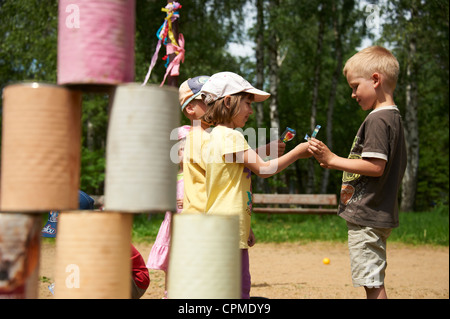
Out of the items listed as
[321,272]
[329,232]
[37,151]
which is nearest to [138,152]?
[37,151]

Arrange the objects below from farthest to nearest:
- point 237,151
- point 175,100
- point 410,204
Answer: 1. point 410,204
2. point 237,151
3. point 175,100

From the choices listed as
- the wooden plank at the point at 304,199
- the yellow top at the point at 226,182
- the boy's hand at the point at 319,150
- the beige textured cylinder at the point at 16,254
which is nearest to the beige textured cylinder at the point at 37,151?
the beige textured cylinder at the point at 16,254

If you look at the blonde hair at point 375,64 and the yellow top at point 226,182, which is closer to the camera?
the yellow top at point 226,182

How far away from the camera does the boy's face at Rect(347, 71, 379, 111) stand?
110 inches

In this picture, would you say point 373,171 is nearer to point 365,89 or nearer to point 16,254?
point 365,89

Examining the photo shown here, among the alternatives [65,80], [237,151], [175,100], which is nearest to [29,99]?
[65,80]

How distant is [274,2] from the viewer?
15445 mm

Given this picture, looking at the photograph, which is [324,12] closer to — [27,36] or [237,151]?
[27,36]

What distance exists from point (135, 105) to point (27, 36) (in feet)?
43.8

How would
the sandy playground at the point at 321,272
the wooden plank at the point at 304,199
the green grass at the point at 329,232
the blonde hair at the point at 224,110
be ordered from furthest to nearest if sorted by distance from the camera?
the wooden plank at the point at 304,199
the green grass at the point at 329,232
the sandy playground at the point at 321,272
the blonde hair at the point at 224,110

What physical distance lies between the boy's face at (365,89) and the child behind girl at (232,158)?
486 mm

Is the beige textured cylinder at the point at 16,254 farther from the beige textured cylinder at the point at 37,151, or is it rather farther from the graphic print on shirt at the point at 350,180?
the graphic print on shirt at the point at 350,180

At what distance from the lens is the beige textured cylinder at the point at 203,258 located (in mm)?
1702

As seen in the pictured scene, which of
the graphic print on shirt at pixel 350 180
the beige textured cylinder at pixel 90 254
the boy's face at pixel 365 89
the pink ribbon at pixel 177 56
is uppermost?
the pink ribbon at pixel 177 56
